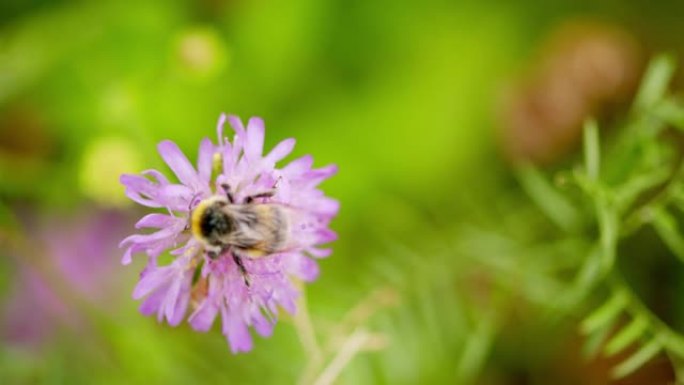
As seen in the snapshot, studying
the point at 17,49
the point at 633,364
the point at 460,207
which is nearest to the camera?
the point at 633,364

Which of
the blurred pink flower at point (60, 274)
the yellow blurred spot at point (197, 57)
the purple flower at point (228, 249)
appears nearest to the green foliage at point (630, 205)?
the purple flower at point (228, 249)

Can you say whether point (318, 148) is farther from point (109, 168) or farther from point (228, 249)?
point (228, 249)

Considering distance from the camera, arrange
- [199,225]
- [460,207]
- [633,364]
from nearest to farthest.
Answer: [199,225] → [633,364] → [460,207]

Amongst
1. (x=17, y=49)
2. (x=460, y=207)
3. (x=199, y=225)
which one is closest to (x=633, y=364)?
(x=199, y=225)

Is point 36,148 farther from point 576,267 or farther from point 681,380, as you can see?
point 681,380

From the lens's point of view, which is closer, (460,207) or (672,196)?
(672,196)

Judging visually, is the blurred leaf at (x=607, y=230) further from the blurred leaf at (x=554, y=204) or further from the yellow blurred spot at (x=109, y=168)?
the yellow blurred spot at (x=109, y=168)

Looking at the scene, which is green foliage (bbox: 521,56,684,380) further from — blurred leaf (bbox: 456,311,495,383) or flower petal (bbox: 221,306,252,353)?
flower petal (bbox: 221,306,252,353)

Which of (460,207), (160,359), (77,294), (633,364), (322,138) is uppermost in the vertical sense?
(322,138)
